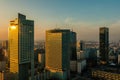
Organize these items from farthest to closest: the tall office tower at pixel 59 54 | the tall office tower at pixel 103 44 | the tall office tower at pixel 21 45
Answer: the tall office tower at pixel 103 44 < the tall office tower at pixel 59 54 < the tall office tower at pixel 21 45

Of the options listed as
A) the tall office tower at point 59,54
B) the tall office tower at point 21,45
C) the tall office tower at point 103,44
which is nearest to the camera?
the tall office tower at point 21,45

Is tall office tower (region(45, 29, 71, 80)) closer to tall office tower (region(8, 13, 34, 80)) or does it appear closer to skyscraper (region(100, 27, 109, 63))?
tall office tower (region(8, 13, 34, 80))

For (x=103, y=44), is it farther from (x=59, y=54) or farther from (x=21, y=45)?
(x=21, y=45)

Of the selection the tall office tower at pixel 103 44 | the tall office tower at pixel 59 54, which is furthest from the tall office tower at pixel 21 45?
the tall office tower at pixel 103 44

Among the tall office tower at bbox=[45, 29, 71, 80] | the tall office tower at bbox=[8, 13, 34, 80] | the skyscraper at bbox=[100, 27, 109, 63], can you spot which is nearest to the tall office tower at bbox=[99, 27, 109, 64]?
the skyscraper at bbox=[100, 27, 109, 63]

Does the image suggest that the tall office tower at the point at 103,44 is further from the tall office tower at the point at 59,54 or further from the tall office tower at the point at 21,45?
the tall office tower at the point at 21,45

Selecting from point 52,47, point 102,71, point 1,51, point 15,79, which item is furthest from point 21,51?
point 1,51
